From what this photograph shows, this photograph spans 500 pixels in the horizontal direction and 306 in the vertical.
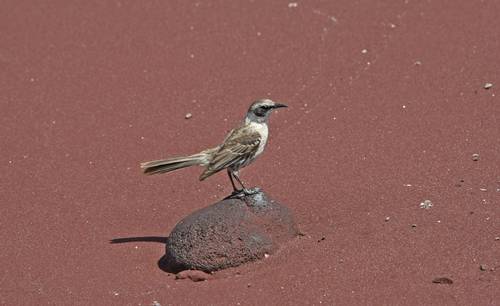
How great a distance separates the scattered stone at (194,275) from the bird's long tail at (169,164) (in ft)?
4.66

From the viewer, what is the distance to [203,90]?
59.8ft

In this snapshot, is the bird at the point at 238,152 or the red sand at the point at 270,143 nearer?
the red sand at the point at 270,143

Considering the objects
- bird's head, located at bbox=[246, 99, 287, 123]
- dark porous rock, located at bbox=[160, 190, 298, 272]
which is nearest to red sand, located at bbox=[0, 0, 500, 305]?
dark porous rock, located at bbox=[160, 190, 298, 272]

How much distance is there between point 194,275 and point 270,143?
459cm

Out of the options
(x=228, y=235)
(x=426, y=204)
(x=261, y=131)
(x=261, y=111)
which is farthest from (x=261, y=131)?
(x=426, y=204)

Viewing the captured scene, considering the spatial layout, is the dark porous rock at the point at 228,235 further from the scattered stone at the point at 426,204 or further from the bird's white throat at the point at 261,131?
the scattered stone at the point at 426,204

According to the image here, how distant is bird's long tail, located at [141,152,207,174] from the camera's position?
12.6 metres

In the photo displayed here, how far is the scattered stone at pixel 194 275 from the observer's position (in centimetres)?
1230

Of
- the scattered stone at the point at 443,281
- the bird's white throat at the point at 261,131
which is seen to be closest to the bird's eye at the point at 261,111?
the bird's white throat at the point at 261,131

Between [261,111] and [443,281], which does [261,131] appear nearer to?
[261,111]

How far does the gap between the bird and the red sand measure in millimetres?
1324

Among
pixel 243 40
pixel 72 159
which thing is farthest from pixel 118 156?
pixel 243 40

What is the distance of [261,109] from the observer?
1282cm

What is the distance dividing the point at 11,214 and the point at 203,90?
4.92 meters
